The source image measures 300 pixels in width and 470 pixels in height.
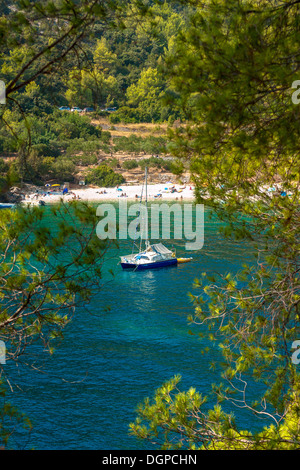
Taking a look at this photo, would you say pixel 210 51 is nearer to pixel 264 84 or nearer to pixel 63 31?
pixel 264 84

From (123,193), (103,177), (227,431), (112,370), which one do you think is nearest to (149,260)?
(112,370)

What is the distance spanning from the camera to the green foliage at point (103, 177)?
5959cm

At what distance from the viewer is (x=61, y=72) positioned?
453 cm

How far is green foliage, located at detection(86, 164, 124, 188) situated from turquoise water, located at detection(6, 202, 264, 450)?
3544 centimetres

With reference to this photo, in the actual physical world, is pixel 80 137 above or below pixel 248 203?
above

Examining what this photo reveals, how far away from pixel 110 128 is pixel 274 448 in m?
72.7

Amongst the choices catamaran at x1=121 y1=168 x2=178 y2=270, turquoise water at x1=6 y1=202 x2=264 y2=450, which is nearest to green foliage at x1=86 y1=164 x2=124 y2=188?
catamaran at x1=121 y1=168 x2=178 y2=270

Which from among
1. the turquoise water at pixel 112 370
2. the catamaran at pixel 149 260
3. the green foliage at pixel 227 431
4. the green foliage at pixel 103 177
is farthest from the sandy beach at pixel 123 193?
the green foliage at pixel 227 431

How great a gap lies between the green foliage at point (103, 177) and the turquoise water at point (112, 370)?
35438 millimetres

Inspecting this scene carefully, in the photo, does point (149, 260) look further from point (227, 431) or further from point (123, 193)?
point (123, 193)

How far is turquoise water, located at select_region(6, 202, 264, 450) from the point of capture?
13320 millimetres

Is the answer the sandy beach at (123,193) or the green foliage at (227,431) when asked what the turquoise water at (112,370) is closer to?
the green foliage at (227,431)

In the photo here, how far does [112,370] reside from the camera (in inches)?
654

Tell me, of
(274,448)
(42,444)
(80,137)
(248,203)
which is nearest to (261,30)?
(248,203)
